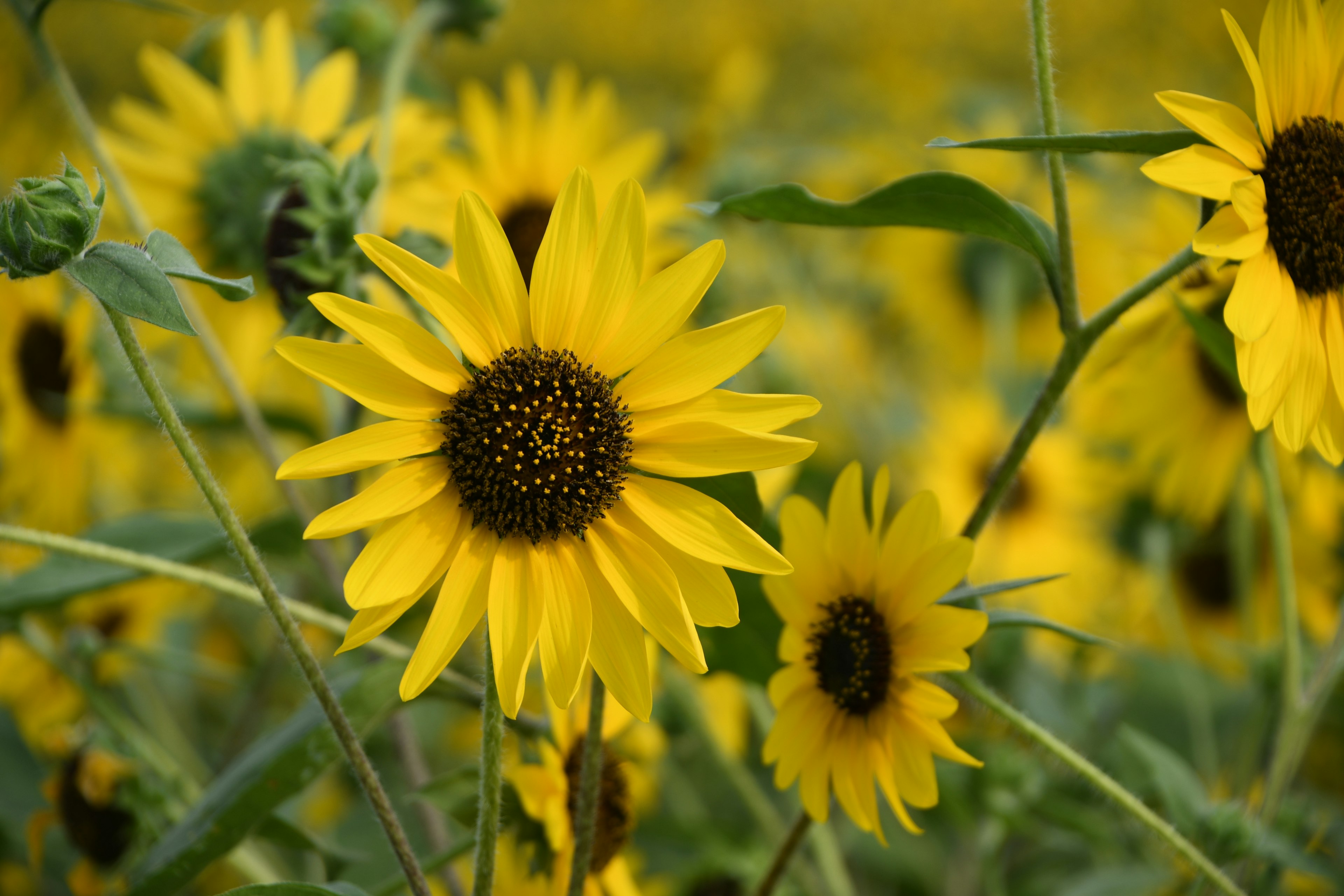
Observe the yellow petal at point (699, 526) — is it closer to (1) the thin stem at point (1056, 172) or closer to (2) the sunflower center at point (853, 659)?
(2) the sunflower center at point (853, 659)

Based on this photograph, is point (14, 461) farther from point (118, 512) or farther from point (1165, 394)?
point (1165, 394)

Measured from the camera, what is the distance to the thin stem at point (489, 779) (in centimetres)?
51

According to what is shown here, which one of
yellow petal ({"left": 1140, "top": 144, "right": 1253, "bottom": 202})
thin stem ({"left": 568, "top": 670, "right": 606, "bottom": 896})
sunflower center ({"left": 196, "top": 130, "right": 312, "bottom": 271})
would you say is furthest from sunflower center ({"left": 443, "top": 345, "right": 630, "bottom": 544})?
sunflower center ({"left": 196, "top": 130, "right": 312, "bottom": 271})

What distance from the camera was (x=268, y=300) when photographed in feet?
4.03

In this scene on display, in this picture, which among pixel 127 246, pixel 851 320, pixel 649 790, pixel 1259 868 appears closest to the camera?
pixel 127 246

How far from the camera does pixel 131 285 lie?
0.47 meters

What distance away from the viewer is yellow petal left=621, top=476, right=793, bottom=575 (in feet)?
1.72

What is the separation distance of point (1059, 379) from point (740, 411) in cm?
21

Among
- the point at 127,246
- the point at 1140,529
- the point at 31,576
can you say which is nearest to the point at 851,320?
the point at 1140,529

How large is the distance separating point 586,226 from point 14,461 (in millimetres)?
980

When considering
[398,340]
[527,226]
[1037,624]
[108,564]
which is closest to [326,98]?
[527,226]

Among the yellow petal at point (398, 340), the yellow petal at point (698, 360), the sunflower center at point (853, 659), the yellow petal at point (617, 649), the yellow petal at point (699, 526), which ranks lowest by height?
the sunflower center at point (853, 659)

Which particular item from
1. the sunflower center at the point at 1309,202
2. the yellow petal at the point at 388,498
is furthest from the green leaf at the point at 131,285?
the sunflower center at the point at 1309,202

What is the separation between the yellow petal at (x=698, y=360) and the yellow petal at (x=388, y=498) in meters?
0.11
